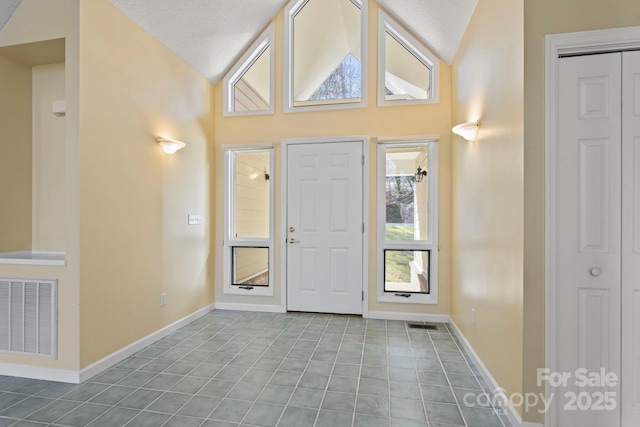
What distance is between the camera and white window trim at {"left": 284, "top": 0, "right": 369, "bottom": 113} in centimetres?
384

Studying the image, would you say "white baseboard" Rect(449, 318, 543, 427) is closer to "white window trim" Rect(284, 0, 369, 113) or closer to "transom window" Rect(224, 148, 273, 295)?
"transom window" Rect(224, 148, 273, 295)

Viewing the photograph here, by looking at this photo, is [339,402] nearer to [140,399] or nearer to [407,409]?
[407,409]

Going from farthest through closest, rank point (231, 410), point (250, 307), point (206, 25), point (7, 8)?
1. point (250, 307)
2. point (206, 25)
3. point (7, 8)
4. point (231, 410)

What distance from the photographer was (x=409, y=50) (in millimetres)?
3814

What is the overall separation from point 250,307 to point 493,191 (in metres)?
3.14

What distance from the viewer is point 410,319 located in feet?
12.1

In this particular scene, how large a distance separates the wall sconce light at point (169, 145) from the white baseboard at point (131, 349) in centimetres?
182

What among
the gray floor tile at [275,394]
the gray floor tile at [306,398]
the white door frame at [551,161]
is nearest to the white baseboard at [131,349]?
the gray floor tile at [275,394]

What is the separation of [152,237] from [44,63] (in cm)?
181

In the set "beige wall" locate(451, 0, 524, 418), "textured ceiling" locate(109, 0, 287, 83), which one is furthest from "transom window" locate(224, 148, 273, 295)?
"beige wall" locate(451, 0, 524, 418)

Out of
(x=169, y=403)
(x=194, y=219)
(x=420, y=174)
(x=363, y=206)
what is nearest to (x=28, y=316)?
(x=169, y=403)

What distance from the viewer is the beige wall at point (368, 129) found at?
366 cm

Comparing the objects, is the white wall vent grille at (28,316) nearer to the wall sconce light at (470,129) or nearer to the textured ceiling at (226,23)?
the textured ceiling at (226,23)

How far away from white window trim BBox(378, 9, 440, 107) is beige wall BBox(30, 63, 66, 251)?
3.27 metres
